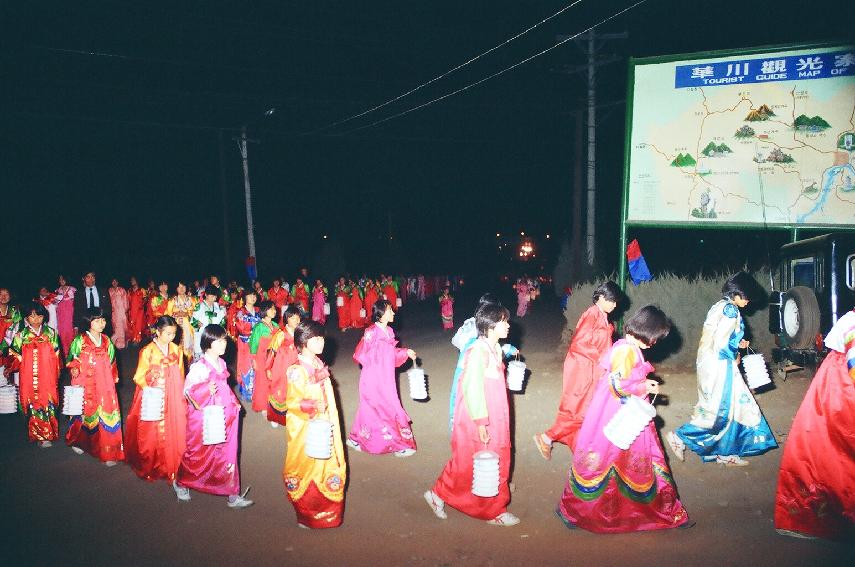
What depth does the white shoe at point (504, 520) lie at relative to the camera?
454 cm

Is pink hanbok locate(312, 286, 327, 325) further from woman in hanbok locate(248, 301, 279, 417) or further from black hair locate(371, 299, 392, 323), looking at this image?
black hair locate(371, 299, 392, 323)

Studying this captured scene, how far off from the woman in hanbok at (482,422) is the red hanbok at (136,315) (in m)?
12.5

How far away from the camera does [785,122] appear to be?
852 centimetres

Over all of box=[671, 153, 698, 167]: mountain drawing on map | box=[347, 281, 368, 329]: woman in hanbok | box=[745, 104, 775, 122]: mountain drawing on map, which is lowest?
box=[347, 281, 368, 329]: woman in hanbok

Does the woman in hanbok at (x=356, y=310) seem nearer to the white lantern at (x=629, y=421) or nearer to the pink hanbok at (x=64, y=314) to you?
the pink hanbok at (x=64, y=314)

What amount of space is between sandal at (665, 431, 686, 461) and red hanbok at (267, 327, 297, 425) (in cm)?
463

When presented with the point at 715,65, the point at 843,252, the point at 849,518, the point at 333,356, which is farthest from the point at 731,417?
the point at 333,356

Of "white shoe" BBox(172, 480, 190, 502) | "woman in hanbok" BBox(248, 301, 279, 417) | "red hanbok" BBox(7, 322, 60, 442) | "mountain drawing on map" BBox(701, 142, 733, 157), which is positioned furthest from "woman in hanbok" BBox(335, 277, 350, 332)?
"white shoe" BBox(172, 480, 190, 502)

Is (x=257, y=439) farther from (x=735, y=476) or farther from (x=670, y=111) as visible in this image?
(x=670, y=111)

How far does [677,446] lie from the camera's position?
5.86m

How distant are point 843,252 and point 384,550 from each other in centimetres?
533

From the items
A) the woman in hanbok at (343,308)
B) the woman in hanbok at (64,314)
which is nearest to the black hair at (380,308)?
the woman in hanbok at (64,314)

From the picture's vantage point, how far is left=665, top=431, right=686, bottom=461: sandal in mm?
5766

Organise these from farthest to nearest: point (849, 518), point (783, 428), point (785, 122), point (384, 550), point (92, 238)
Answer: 1. point (92, 238)
2. point (785, 122)
3. point (783, 428)
4. point (384, 550)
5. point (849, 518)
